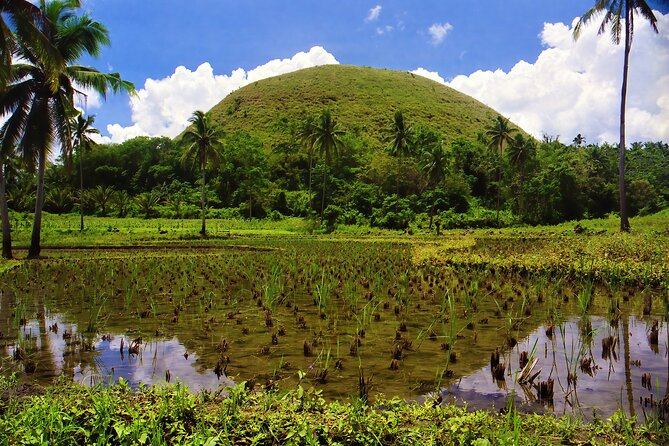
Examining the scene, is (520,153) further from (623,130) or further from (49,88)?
(49,88)

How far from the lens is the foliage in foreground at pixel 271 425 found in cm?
416

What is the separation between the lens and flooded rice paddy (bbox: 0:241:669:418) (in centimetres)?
604

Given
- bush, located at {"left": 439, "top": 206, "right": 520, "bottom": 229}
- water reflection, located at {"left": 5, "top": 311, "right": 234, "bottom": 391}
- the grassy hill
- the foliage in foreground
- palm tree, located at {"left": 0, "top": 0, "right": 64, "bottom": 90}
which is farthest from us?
the grassy hill

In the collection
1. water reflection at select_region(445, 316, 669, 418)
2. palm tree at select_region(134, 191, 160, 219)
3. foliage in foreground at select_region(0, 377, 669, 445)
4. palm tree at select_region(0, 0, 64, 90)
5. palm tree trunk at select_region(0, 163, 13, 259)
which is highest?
palm tree at select_region(0, 0, 64, 90)

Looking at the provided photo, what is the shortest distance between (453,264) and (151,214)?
51.5 m

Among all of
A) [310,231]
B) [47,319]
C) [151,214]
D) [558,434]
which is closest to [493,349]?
[558,434]

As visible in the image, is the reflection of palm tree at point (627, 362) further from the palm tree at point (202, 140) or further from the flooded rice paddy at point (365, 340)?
the palm tree at point (202, 140)

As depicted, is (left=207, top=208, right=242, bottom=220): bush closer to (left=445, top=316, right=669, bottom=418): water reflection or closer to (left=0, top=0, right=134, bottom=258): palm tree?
(left=0, top=0, right=134, bottom=258): palm tree

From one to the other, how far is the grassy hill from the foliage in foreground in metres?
77.7

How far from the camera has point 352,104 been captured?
97250 mm

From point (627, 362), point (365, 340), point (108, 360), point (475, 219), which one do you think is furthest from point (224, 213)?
point (627, 362)

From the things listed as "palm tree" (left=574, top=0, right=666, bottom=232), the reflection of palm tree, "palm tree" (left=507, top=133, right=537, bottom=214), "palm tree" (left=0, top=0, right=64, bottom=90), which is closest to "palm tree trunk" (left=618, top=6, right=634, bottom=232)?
"palm tree" (left=574, top=0, right=666, bottom=232)

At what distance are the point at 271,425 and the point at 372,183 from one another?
5885 cm

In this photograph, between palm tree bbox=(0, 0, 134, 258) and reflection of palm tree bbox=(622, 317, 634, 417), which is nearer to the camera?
reflection of palm tree bbox=(622, 317, 634, 417)
